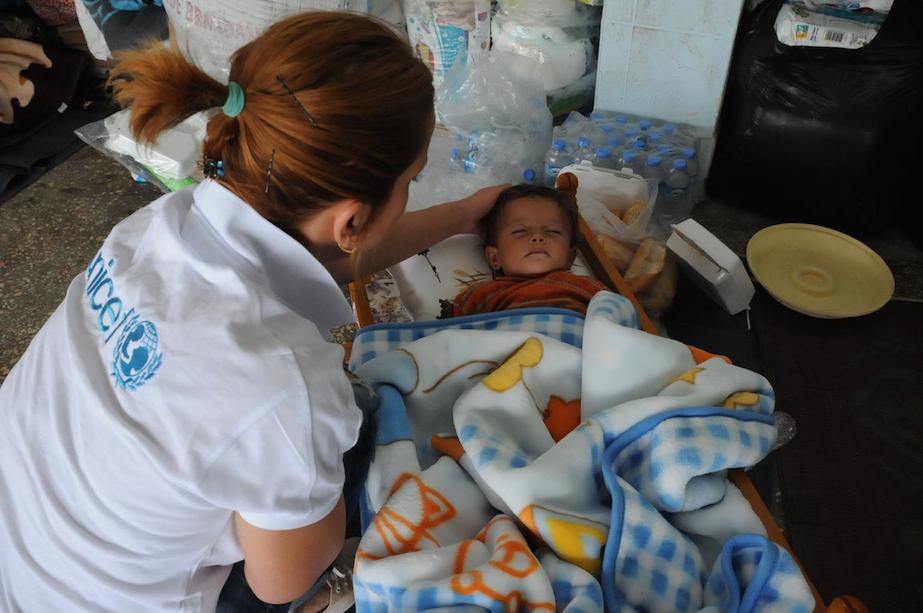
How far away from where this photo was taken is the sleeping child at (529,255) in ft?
4.47

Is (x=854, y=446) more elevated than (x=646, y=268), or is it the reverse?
(x=646, y=268)

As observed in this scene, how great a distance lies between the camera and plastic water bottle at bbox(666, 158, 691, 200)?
1896 millimetres

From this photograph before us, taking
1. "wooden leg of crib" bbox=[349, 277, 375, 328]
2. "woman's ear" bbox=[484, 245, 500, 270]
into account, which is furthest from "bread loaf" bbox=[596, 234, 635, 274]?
"wooden leg of crib" bbox=[349, 277, 375, 328]

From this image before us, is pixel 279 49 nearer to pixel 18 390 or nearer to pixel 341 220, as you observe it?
pixel 341 220

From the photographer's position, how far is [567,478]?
3.01ft

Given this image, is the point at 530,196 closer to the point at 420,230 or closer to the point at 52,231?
the point at 420,230

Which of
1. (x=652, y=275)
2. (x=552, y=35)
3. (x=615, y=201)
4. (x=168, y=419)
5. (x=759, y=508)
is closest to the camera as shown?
(x=168, y=419)

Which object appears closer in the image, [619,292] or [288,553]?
[288,553]

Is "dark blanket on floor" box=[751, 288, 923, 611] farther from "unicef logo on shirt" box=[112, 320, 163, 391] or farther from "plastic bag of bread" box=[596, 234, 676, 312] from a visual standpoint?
"unicef logo on shirt" box=[112, 320, 163, 391]

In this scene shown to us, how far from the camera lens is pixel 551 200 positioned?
4.76 ft

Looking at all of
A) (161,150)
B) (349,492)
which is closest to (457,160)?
(161,150)

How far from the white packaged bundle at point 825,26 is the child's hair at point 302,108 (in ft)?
4.44

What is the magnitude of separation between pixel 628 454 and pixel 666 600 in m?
0.19

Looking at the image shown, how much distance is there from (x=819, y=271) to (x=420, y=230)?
113 cm
